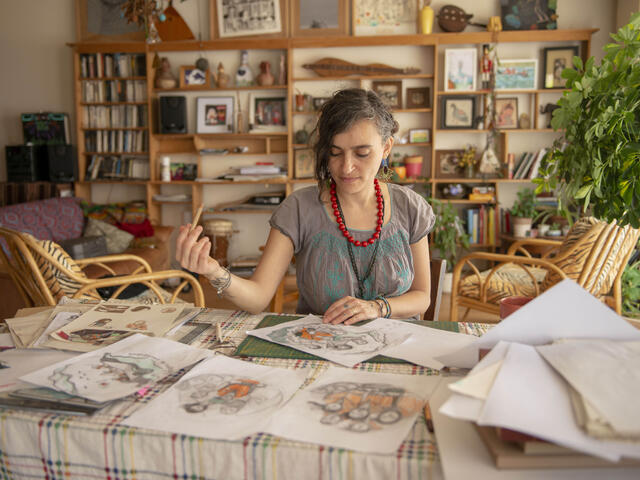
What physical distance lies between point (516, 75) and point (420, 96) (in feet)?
2.97

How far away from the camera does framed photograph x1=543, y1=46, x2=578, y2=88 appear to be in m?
4.88

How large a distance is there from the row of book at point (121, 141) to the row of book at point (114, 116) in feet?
0.24

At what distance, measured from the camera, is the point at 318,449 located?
0.69 metres

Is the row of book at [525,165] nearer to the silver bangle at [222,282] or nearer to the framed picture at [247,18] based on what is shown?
the framed picture at [247,18]

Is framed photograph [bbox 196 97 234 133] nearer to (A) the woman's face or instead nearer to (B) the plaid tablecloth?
(A) the woman's face

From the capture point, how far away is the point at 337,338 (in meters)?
1.12

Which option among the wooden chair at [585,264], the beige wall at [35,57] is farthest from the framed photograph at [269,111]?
the wooden chair at [585,264]

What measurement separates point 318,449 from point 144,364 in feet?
1.40

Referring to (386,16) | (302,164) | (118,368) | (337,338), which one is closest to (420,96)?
(386,16)

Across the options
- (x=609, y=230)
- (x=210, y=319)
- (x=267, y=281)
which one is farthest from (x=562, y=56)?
(x=210, y=319)

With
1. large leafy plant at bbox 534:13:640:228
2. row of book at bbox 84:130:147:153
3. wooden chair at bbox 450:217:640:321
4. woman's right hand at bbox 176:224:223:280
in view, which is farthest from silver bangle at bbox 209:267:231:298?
row of book at bbox 84:130:147:153

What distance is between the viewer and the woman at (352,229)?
157cm

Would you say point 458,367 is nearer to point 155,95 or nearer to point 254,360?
point 254,360

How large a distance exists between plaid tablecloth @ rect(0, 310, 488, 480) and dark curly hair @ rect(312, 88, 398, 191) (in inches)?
38.7
